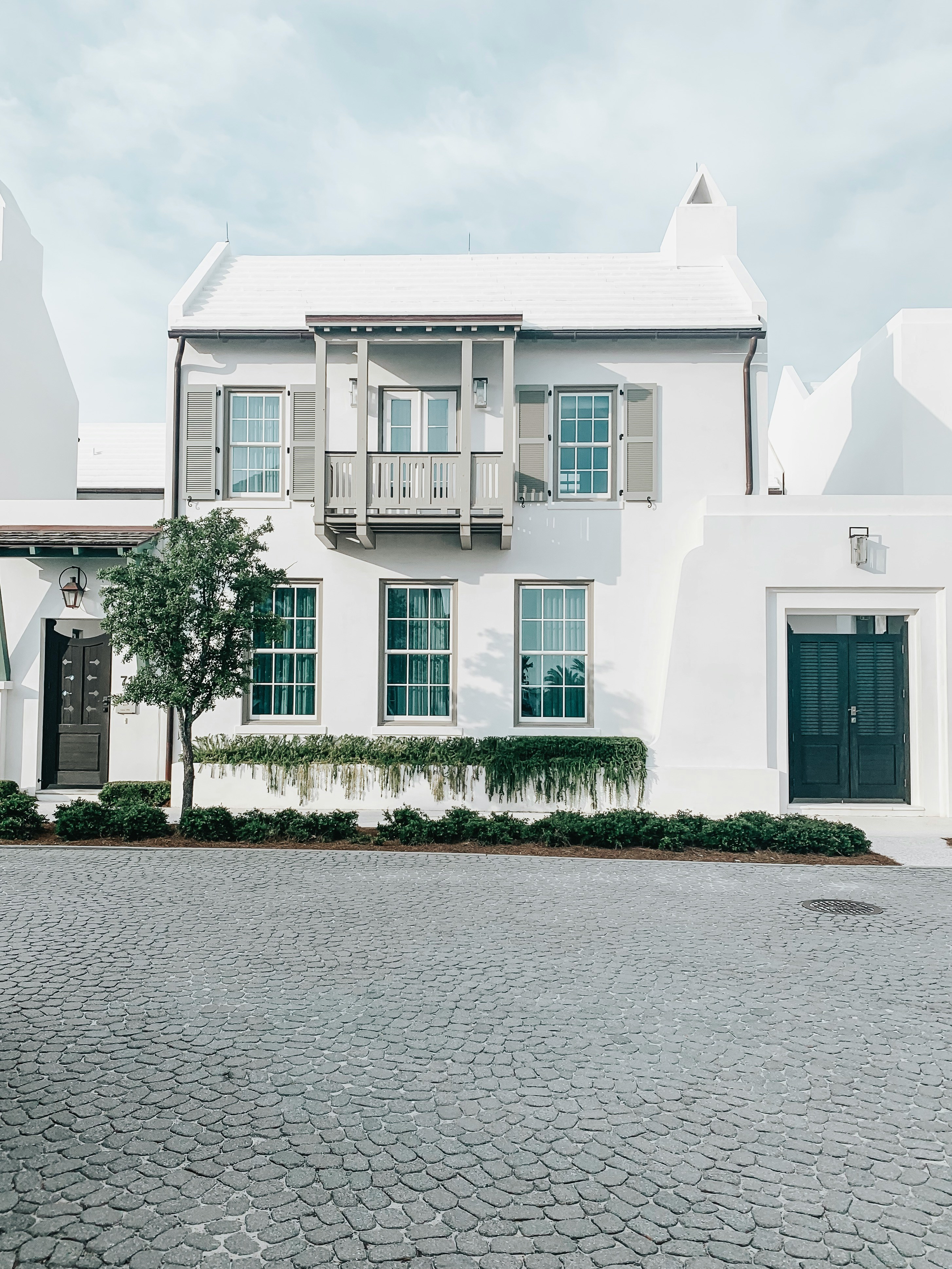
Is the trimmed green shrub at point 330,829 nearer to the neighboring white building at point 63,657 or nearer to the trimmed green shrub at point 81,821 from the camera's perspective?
the trimmed green shrub at point 81,821

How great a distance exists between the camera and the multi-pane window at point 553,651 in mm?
13867

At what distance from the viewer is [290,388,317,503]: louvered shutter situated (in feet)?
45.6

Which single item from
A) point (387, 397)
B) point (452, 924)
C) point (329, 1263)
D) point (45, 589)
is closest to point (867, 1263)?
point (329, 1263)

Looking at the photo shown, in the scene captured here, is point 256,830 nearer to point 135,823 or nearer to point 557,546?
point 135,823

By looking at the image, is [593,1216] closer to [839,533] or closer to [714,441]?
[839,533]

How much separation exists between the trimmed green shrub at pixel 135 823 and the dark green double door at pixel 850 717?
9263 mm

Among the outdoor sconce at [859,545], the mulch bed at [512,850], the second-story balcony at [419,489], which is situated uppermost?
the second-story balcony at [419,489]

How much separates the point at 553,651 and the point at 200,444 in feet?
22.6

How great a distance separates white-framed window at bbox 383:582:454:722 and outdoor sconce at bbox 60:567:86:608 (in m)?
5.16

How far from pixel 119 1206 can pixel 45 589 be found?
13054 millimetres

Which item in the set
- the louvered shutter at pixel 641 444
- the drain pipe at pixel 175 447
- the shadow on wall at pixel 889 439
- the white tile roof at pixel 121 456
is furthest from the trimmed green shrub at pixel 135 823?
the shadow on wall at pixel 889 439

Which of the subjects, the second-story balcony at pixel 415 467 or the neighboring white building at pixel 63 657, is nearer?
the second-story balcony at pixel 415 467

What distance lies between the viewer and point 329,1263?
2777mm

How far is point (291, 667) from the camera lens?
14.0 meters
